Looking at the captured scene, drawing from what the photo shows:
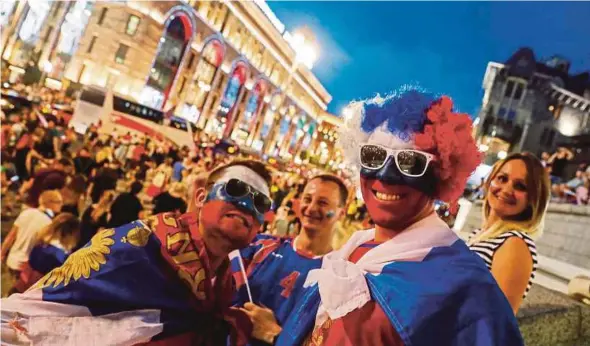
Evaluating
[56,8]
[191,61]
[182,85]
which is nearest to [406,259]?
[56,8]

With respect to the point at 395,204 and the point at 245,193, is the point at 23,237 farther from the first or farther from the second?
the point at 395,204

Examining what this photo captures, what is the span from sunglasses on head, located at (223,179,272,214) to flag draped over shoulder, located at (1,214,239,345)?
250 millimetres

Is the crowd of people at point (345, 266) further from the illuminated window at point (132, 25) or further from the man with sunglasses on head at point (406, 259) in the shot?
the illuminated window at point (132, 25)

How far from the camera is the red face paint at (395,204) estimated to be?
1.75 m

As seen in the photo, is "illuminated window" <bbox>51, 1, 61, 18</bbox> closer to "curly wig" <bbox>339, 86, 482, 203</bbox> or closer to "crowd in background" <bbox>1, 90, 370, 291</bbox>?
"crowd in background" <bbox>1, 90, 370, 291</bbox>

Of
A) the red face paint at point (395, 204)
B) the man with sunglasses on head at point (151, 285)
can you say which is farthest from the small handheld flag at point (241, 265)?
the red face paint at point (395, 204)

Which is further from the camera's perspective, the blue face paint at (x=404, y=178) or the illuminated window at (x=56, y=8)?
the illuminated window at (x=56, y=8)

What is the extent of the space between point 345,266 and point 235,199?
2.75 ft

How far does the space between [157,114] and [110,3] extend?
12.3 m

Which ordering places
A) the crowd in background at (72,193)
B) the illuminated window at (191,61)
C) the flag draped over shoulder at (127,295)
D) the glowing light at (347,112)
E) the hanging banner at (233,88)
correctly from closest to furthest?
the flag draped over shoulder at (127,295)
the glowing light at (347,112)
the crowd in background at (72,193)
the illuminated window at (191,61)
the hanging banner at (233,88)

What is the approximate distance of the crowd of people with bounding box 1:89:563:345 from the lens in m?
1.40

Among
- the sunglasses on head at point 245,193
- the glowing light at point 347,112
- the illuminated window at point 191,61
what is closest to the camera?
the glowing light at point 347,112

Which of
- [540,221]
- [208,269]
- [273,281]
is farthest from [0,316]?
[540,221]

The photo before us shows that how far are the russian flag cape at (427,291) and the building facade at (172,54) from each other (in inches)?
746
